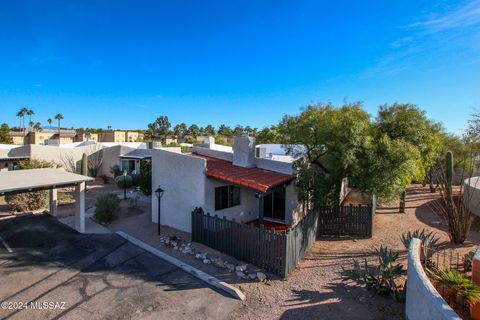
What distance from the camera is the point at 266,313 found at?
7.18 meters

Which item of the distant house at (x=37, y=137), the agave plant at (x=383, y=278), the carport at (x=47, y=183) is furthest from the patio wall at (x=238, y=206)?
the distant house at (x=37, y=137)

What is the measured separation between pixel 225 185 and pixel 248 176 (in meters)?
1.68

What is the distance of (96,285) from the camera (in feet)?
27.6

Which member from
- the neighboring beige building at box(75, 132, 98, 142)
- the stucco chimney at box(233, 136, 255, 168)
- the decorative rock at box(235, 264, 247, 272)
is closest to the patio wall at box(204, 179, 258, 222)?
the stucco chimney at box(233, 136, 255, 168)

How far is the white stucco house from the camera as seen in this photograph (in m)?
12.7

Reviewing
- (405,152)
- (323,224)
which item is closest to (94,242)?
(323,224)

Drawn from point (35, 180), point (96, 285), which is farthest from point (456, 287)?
point (35, 180)

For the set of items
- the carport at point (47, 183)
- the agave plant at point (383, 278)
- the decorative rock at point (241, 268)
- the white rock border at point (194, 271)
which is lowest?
the white rock border at point (194, 271)

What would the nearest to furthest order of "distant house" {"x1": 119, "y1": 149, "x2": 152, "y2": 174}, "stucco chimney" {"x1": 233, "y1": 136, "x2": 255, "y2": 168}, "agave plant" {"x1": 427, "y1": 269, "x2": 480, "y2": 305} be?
1. "agave plant" {"x1": 427, "y1": 269, "x2": 480, "y2": 305}
2. "stucco chimney" {"x1": 233, "y1": 136, "x2": 255, "y2": 168}
3. "distant house" {"x1": 119, "y1": 149, "x2": 152, "y2": 174}

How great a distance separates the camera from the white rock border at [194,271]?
26.4 feet

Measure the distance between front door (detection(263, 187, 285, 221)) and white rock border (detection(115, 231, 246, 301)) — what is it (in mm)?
6871

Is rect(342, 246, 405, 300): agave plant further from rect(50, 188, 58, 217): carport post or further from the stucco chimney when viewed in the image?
rect(50, 188, 58, 217): carport post

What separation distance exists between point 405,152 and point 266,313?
8643mm

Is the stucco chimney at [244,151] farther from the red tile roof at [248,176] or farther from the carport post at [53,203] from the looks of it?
the carport post at [53,203]
